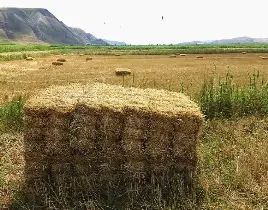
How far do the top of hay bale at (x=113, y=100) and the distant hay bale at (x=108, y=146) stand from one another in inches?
0.9

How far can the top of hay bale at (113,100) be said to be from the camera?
8.00 m

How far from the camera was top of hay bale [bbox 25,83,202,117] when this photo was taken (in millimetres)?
8000

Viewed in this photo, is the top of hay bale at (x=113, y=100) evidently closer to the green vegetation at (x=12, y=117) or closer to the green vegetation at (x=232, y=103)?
the green vegetation at (x=12, y=117)

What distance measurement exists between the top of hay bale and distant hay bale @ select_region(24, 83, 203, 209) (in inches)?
0.9

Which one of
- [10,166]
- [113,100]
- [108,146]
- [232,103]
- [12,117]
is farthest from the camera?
[232,103]

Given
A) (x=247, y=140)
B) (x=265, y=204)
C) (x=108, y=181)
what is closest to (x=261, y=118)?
(x=247, y=140)

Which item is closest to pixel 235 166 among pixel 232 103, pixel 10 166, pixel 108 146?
pixel 108 146

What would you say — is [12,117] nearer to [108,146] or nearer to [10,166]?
[10,166]

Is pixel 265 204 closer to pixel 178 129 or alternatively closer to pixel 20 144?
pixel 178 129

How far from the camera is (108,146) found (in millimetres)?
7910

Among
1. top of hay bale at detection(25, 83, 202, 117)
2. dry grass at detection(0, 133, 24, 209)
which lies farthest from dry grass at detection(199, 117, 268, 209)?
dry grass at detection(0, 133, 24, 209)

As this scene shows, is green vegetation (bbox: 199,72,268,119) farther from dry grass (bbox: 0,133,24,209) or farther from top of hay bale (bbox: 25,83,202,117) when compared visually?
dry grass (bbox: 0,133,24,209)

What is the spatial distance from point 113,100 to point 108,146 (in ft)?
3.35

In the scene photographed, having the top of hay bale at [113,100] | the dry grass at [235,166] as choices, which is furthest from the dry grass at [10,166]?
the dry grass at [235,166]
